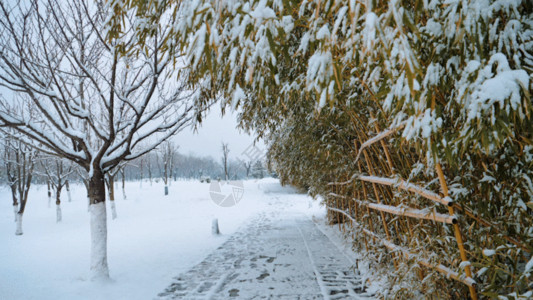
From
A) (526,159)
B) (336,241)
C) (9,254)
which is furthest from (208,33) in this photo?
(9,254)

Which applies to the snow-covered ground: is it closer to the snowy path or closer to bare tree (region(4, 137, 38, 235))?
the snowy path

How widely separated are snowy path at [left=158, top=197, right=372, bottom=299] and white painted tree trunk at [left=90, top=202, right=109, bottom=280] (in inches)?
40.6

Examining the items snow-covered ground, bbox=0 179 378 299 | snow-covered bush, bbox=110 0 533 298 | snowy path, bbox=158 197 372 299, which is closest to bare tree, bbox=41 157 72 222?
snow-covered ground, bbox=0 179 378 299

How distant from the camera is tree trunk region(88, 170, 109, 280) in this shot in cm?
407

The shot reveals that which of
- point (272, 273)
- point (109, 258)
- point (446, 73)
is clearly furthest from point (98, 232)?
point (446, 73)

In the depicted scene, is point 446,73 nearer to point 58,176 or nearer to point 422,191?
point 422,191

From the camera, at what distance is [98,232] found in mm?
4117

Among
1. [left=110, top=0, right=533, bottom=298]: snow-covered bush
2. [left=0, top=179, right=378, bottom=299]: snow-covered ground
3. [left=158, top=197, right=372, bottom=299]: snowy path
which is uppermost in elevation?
[left=110, top=0, right=533, bottom=298]: snow-covered bush

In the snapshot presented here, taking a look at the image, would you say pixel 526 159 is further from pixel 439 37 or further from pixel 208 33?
pixel 208 33

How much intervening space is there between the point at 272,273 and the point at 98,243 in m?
2.65

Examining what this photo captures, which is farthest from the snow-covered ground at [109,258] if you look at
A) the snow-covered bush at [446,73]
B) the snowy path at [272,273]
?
the snow-covered bush at [446,73]

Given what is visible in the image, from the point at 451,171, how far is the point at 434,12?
3.79 ft

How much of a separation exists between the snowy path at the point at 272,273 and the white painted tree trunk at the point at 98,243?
1.03 m

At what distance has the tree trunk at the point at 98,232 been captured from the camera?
407cm
